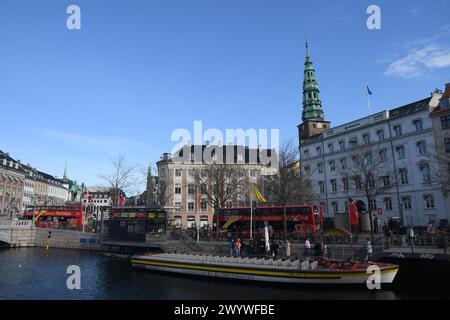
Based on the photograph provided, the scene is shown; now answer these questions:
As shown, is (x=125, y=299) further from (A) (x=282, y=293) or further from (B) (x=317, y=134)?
(B) (x=317, y=134)

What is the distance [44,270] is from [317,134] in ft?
168

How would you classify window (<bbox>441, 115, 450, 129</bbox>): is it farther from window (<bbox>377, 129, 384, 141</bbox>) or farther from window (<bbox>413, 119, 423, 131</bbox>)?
window (<bbox>377, 129, 384, 141</bbox>)

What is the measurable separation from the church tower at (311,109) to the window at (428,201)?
26488mm

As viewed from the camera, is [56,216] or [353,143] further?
[56,216]

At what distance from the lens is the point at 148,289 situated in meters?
22.9

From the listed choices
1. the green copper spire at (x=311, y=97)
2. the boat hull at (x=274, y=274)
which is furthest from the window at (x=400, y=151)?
the boat hull at (x=274, y=274)

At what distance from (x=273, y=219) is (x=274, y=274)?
58.6ft

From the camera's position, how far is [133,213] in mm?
42219

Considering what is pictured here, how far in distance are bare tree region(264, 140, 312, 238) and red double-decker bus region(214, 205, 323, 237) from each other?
1782mm

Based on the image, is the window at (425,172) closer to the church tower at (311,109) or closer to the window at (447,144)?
the window at (447,144)

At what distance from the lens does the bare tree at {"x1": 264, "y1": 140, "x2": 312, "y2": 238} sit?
4031 centimetres

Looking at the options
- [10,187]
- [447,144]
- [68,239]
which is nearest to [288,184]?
[447,144]

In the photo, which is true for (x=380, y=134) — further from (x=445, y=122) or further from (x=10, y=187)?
(x=10, y=187)
